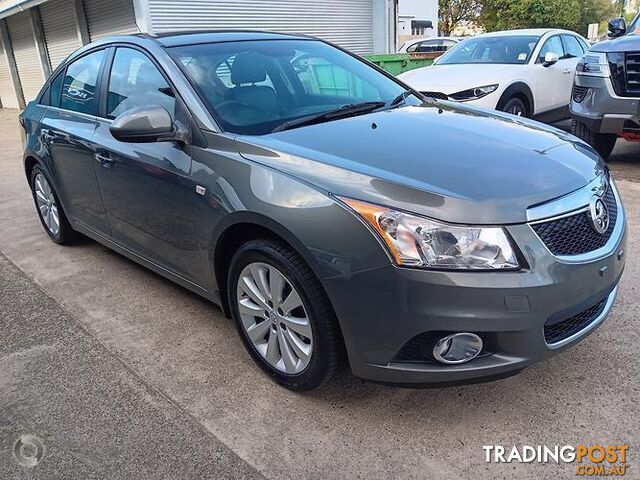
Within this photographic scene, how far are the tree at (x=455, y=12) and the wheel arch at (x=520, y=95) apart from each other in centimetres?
3929

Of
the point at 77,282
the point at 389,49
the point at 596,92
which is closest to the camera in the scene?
the point at 77,282

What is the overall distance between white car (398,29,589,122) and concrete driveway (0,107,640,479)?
4.15m

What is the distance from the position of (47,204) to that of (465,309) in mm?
3985

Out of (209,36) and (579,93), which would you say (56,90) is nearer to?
(209,36)

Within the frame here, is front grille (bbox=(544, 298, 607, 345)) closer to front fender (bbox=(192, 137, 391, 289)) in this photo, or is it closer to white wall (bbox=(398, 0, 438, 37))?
front fender (bbox=(192, 137, 391, 289))

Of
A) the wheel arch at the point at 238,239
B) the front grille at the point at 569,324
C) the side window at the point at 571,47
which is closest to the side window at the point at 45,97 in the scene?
the wheel arch at the point at 238,239

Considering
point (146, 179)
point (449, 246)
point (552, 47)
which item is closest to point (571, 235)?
point (449, 246)

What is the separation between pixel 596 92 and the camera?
5.77 m

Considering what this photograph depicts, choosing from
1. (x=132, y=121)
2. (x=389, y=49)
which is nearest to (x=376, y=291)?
(x=132, y=121)

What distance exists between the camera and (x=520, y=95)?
7.35 m

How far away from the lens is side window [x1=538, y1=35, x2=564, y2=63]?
783 cm

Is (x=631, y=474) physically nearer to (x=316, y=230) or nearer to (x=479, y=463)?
(x=479, y=463)

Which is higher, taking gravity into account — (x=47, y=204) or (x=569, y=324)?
(x=569, y=324)

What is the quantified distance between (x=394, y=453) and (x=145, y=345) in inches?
62.7
